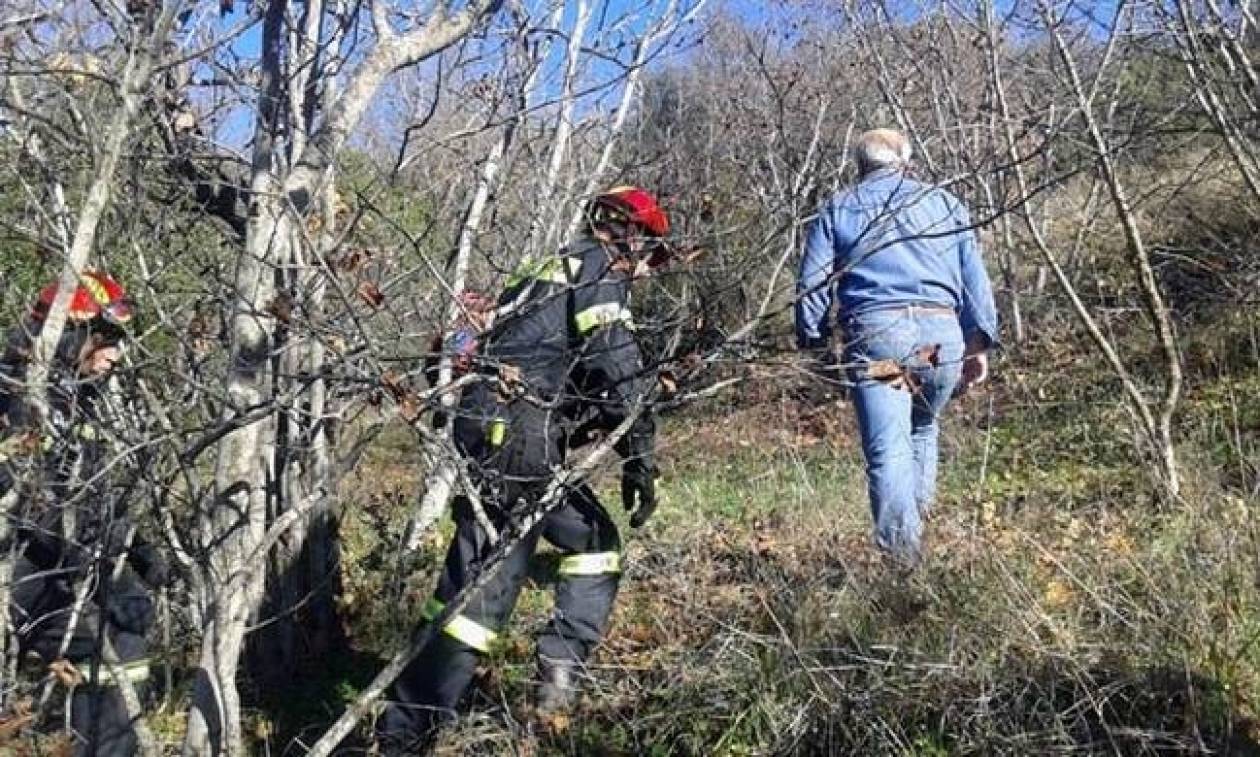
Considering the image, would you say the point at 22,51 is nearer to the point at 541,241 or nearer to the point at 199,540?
the point at 199,540

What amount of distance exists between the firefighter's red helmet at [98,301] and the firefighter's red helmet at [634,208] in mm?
1125

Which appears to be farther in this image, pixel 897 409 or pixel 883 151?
pixel 883 151

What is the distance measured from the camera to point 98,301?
120 inches

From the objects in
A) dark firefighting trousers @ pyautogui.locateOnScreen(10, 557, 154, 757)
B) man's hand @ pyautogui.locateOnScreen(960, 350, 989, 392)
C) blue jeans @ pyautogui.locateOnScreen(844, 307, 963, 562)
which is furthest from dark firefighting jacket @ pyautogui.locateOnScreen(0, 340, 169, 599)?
man's hand @ pyautogui.locateOnScreen(960, 350, 989, 392)

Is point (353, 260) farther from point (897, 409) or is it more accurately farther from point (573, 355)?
point (897, 409)

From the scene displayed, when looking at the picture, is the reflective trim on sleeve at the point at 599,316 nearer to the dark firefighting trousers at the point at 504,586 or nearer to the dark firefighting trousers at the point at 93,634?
the dark firefighting trousers at the point at 504,586

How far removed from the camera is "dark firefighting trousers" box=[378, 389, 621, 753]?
4328 mm

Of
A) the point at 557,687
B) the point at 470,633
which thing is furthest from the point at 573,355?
the point at 557,687

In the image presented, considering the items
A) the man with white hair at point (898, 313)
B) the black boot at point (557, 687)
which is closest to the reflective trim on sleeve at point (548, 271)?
the man with white hair at point (898, 313)

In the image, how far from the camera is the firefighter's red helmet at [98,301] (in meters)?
3.02

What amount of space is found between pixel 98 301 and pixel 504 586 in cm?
177

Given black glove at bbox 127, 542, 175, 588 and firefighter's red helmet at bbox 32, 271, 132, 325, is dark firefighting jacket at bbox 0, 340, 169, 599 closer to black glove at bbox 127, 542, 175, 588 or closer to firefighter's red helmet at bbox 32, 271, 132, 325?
firefighter's red helmet at bbox 32, 271, 132, 325

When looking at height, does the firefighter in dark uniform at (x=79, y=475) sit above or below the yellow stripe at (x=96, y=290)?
below

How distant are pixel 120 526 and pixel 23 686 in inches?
41.7
